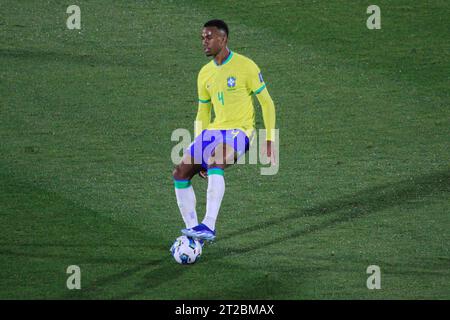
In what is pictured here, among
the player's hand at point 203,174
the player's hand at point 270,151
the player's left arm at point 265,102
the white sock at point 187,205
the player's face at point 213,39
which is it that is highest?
the player's face at point 213,39

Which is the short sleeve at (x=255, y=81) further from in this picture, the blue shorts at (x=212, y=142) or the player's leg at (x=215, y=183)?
the player's leg at (x=215, y=183)

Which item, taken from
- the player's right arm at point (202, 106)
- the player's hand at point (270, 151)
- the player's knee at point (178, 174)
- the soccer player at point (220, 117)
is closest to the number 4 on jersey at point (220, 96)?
the soccer player at point (220, 117)

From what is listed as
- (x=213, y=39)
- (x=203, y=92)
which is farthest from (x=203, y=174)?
(x=213, y=39)

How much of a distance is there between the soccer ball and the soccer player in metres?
0.19

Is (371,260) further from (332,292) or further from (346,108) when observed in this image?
(346,108)

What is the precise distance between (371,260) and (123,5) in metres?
8.43

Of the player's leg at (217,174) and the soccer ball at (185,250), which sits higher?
the player's leg at (217,174)

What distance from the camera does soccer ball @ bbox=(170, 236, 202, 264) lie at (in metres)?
10.5

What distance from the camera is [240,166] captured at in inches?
535

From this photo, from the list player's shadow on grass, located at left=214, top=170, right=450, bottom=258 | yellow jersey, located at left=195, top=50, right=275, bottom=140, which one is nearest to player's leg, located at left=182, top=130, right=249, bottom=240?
yellow jersey, located at left=195, top=50, right=275, bottom=140

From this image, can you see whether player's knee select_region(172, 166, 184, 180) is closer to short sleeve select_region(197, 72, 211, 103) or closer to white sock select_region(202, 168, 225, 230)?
white sock select_region(202, 168, 225, 230)

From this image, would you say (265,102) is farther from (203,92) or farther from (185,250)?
(185,250)

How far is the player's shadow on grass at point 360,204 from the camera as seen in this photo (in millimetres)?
11484

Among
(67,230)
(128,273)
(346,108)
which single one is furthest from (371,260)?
(346,108)
